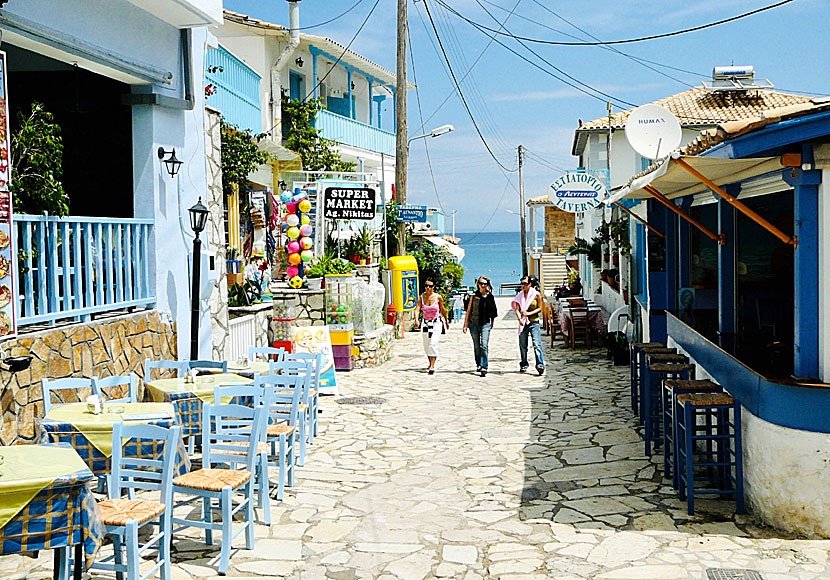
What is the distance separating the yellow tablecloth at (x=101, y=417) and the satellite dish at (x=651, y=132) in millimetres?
5786

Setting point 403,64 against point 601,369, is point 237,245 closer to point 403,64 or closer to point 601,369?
point 403,64

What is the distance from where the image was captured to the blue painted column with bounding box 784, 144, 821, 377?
21.1 feet

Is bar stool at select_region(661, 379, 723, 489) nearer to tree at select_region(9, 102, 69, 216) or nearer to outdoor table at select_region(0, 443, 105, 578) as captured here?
outdoor table at select_region(0, 443, 105, 578)

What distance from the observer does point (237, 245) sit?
18266 mm

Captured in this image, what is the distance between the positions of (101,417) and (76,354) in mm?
1852

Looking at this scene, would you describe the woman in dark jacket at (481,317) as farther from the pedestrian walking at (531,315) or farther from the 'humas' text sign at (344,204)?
the 'humas' text sign at (344,204)

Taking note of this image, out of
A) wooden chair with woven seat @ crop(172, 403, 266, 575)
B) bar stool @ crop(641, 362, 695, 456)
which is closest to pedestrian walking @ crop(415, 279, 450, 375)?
bar stool @ crop(641, 362, 695, 456)

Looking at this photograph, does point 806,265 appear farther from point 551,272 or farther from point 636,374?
point 551,272

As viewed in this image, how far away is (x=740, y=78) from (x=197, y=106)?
60.1ft

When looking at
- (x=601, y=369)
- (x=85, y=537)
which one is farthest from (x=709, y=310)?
(x=85, y=537)

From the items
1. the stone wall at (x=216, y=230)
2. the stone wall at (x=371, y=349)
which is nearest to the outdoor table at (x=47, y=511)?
the stone wall at (x=216, y=230)

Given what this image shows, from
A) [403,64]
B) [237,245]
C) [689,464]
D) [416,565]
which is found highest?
[403,64]

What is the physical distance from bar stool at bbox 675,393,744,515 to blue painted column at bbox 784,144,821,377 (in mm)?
870

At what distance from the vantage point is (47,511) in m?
4.71
